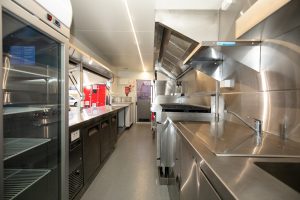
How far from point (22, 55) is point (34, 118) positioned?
1.71ft

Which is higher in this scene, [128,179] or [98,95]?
[98,95]

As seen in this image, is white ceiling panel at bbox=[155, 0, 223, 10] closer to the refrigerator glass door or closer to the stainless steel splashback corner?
the stainless steel splashback corner

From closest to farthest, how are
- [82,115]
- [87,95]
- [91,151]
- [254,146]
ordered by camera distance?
[254,146]
[91,151]
[82,115]
[87,95]

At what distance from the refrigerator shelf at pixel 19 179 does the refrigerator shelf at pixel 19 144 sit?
0.17 m

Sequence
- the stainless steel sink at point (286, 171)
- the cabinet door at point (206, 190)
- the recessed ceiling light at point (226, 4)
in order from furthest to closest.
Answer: the recessed ceiling light at point (226, 4) → the stainless steel sink at point (286, 171) → the cabinet door at point (206, 190)

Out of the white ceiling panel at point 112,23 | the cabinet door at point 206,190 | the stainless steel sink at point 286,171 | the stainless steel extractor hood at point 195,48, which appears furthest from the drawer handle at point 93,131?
the stainless steel sink at point 286,171

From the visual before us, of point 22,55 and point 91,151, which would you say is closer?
point 22,55

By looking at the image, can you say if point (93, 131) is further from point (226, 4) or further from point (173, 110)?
point (226, 4)

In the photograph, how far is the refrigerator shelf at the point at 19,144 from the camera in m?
1.27

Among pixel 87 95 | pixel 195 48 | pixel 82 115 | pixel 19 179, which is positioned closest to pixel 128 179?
pixel 82 115

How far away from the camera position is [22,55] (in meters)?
1.41

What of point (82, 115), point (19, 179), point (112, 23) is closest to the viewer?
point (19, 179)

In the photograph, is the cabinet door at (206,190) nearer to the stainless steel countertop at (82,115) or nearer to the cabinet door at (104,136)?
the stainless steel countertop at (82,115)

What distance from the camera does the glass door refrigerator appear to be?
1.37 meters
